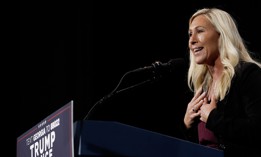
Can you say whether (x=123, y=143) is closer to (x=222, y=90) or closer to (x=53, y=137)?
(x=53, y=137)

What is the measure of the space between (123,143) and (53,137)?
0.24 metres

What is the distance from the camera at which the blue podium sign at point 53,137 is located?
1.51 meters

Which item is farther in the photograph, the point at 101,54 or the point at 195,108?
the point at 101,54

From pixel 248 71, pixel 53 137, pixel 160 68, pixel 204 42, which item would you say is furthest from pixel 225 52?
pixel 53 137

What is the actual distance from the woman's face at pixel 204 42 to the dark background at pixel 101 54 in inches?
51.3

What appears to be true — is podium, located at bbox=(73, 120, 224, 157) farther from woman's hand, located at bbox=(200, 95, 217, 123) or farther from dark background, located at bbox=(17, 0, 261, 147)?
dark background, located at bbox=(17, 0, 261, 147)

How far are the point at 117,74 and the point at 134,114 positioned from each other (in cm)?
36

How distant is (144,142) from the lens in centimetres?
163

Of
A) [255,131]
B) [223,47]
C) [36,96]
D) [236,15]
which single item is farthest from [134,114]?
[255,131]

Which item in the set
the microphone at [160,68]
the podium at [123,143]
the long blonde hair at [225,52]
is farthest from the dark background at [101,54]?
the podium at [123,143]

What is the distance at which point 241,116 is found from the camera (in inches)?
81.4

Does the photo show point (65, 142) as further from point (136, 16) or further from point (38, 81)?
point (136, 16)

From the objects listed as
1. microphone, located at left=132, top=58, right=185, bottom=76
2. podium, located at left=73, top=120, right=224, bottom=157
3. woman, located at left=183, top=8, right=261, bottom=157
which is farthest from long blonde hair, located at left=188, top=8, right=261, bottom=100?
podium, located at left=73, top=120, right=224, bottom=157

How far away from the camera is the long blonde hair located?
2.22 metres
